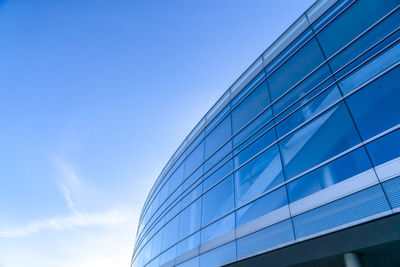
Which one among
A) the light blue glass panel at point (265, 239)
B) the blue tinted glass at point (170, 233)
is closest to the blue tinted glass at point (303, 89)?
the light blue glass panel at point (265, 239)

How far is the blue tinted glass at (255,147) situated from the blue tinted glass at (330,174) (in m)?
2.69

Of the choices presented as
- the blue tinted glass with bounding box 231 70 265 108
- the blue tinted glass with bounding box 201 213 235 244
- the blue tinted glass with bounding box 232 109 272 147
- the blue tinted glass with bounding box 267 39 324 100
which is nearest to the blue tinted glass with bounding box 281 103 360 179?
the blue tinted glass with bounding box 232 109 272 147

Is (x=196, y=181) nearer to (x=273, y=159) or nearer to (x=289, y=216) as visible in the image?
(x=273, y=159)

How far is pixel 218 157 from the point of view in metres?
14.4

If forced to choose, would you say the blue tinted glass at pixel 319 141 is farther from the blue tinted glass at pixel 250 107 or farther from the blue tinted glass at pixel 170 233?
the blue tinted glass at pixel 170 233

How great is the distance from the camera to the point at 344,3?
1008 cm

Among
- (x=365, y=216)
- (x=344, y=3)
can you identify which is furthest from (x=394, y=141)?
(x=344, y=3)

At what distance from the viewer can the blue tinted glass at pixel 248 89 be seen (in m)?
13.3

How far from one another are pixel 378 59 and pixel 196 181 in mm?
11613

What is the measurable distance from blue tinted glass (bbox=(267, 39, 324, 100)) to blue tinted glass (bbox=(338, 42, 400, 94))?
6.24 ft

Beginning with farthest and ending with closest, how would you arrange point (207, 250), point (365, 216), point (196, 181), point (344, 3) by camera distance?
point (196, 181)
point (207, 250)
point (344, 3)
point (365, 216)

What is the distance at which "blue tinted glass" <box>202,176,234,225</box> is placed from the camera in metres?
11.7

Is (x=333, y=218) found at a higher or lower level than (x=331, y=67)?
lower

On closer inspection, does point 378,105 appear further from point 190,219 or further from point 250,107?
point 190,219
